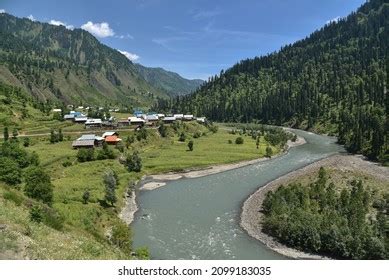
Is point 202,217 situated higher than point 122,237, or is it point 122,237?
point 122,237

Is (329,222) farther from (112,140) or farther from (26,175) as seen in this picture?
(112,140)

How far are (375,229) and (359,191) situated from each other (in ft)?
54.8

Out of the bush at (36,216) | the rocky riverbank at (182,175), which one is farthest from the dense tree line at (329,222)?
the bush at (36,216)

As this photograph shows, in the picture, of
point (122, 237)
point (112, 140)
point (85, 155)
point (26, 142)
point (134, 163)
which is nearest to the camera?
point (122, 237)

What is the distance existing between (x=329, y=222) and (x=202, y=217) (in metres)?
19.4

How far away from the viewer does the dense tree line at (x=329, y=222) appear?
148 feet

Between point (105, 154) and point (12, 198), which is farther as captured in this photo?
point (105, 154)

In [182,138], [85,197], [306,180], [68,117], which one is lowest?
[85,197]

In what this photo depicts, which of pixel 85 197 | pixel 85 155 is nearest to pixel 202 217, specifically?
pixel 85 197

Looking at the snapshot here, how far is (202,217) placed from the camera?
62.2 m

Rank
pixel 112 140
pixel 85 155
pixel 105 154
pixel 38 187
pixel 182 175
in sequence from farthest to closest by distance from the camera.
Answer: pixel 112 140 → pixel 105 154 → pixel 182 175 → pixel 85 155 → pixel 38 187

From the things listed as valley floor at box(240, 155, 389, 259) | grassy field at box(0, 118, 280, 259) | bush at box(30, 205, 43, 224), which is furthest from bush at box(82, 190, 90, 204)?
bush at box(30, 205, 43, 224)

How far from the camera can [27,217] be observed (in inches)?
919
